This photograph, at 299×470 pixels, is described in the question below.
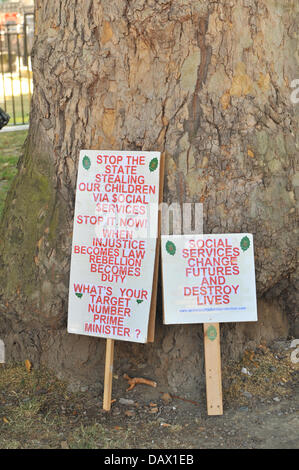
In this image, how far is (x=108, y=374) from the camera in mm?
3830

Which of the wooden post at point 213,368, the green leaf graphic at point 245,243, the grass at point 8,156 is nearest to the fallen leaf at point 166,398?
the wooden post at point 213,368

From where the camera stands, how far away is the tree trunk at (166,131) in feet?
12.3

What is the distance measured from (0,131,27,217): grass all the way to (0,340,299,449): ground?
11.5 feet

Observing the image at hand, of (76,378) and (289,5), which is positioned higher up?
(289,5)

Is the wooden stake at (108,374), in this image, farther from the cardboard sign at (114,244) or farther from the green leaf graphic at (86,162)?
the green leaf graphic at (86,162)

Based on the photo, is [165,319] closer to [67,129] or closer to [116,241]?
[116,241]

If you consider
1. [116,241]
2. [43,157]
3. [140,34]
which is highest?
[140,34]

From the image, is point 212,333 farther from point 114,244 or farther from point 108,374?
point 114,244

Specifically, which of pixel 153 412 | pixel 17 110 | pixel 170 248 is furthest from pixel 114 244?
pixel 17 110

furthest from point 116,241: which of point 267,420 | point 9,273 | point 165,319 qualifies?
point 267,420

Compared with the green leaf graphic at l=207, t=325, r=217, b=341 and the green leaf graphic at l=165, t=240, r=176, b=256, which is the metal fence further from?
the green leaf graphic at l=207, t=325, r=217, b=341

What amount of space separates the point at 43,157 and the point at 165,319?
127 cm

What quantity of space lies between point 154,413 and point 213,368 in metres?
0.44

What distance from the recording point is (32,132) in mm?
4246
